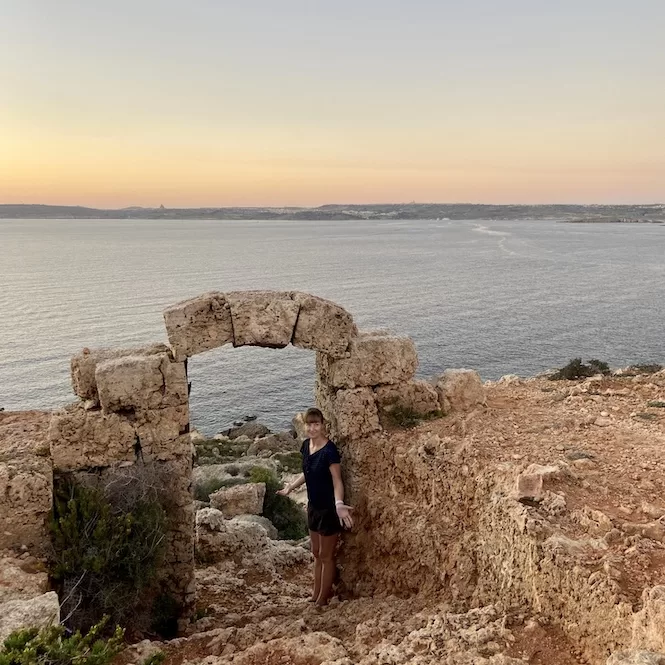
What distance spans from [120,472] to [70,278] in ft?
176

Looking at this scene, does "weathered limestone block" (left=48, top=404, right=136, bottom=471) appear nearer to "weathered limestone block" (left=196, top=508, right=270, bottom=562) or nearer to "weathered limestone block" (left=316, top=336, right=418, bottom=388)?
"weathered limestone block" (left=316, top=336, right=418, bottom=388)

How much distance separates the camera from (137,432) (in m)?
7.25

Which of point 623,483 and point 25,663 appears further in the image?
point 623,483

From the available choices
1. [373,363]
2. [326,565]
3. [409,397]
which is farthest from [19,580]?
[409,397]

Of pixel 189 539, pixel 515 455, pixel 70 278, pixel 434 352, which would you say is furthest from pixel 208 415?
pixel 70 278

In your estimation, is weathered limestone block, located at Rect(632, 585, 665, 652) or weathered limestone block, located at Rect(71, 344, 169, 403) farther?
weathered limestone block, located at Rect(71, 344, 169, 403)

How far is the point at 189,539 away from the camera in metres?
7.67

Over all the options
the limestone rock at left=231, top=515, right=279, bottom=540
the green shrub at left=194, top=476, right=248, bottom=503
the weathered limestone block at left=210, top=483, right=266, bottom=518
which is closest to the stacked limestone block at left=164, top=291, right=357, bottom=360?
the limestone rock at left=231, top=515, right=279, bottom=540

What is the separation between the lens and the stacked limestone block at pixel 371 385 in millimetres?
7746

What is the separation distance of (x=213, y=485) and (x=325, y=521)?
10138 mm

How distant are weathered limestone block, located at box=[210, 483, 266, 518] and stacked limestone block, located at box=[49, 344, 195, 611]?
5.23m

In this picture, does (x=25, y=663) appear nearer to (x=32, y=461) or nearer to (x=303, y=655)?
(x=303, y=655)

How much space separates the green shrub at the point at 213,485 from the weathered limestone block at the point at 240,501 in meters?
2.64

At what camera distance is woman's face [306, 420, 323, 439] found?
6.70 m
